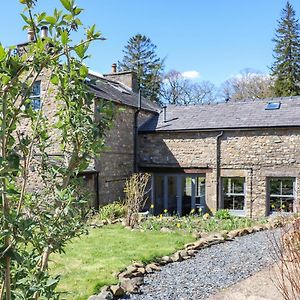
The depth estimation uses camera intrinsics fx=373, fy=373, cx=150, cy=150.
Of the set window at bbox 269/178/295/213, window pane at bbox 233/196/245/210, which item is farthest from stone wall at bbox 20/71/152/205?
window at bbox 269/178/295/213

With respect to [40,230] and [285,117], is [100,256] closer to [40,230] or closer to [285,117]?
[40,230]

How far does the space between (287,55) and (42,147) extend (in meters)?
39.3

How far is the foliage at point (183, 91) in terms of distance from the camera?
4141 centimetres

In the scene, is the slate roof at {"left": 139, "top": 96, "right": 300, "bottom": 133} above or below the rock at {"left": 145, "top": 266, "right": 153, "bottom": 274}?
above

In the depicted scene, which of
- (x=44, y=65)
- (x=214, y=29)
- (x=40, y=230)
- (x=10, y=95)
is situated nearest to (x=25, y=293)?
(x=40, y=230)

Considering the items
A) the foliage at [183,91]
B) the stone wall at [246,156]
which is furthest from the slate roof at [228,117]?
the foliage at [183,91]

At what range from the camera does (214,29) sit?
65.7ft

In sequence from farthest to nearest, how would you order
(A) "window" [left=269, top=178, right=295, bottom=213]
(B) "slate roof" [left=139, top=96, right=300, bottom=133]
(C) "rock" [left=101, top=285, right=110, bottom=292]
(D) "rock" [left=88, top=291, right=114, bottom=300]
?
(B) "slate roof" [left=139, top=96, right=300, bottom=133], (A) "window" [left=269, top=178, right=295, bottom=213], (C) "rock" [left=101, top=285, right=110, bottom=292], (D) "rock" [left=88, top=291, right=114, bottom=300]

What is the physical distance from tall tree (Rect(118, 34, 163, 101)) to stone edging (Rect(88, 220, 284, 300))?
1325 inches

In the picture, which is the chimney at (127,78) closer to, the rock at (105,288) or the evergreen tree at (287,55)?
the rock at (105,288)

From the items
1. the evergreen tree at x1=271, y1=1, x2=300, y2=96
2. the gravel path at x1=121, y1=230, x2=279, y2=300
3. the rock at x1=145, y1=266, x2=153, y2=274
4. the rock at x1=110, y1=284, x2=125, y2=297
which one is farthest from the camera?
the evergreen tree at x1=271, y1=1, x2=300, y2=96

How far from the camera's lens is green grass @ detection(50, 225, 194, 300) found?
649 cm

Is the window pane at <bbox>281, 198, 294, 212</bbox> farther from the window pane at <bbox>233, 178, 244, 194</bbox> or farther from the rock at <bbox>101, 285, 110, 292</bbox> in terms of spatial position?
the rock at <bbox>101, 285, 110, 292</bbox>

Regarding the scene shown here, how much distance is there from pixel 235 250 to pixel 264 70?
3450 centimetres
